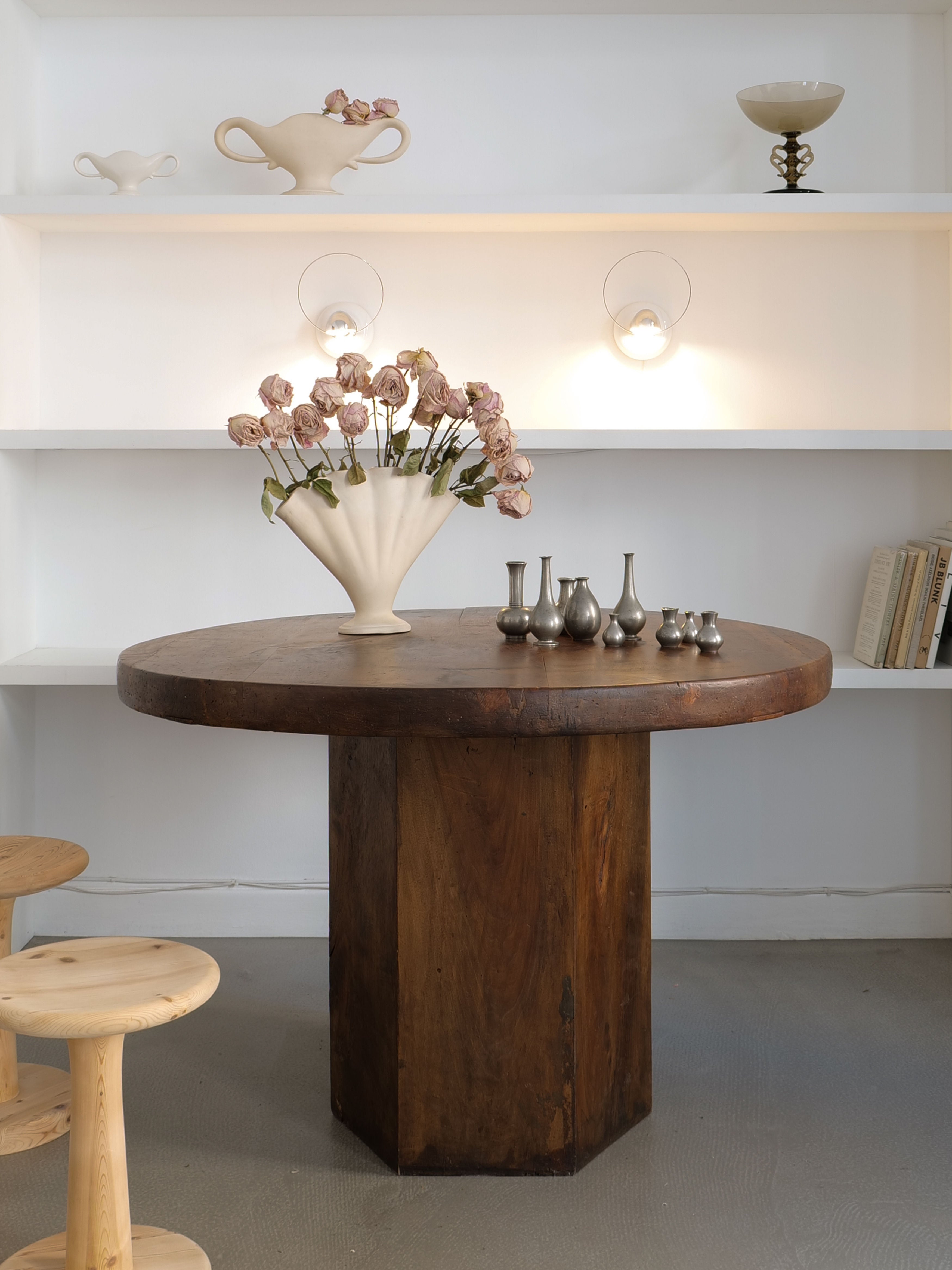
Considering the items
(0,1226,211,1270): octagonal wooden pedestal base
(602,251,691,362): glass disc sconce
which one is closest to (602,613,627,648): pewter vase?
(0,1226,211,1270): octagonal wooden pedestal base

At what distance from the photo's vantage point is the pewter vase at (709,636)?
1.88m

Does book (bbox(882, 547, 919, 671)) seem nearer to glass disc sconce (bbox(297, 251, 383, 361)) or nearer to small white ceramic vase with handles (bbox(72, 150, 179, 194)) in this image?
glass disc sconce (bbox(297, 251, 383, 361))

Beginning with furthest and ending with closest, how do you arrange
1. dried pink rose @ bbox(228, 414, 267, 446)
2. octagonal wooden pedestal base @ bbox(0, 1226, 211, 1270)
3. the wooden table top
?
dried pink rose @ bbox(228, 414, 267, 446) → octagonal wooden pedestal base @ bbox(0, 1226, 211, 1270) → the wooden table top

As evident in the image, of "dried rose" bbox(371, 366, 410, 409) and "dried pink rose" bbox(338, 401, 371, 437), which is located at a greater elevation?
"dried rose" bbox(371, 366, 410, 409)

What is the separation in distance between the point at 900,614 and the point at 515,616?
1.30 meters

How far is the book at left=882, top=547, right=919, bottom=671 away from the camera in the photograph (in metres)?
2.85

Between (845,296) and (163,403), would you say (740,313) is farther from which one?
(163,403)

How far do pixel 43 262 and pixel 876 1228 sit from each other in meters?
2.92

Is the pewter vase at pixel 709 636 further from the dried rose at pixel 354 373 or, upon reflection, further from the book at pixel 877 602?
the book at pixel 877 602

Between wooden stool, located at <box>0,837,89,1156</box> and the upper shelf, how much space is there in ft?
5.02

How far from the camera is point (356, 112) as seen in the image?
2643 millimetres

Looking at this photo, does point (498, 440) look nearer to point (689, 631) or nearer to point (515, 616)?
point (515, 616)

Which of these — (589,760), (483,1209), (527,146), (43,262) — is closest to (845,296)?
(527,146)

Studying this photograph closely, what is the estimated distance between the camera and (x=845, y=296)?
306 cm
